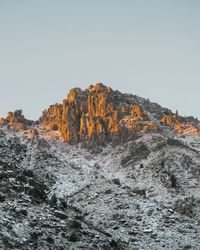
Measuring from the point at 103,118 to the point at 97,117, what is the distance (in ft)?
5.39

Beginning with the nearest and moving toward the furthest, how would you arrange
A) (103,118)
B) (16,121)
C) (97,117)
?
(103,118) → (97,117) → (16,121)

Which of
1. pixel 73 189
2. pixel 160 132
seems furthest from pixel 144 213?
pixel 160 132

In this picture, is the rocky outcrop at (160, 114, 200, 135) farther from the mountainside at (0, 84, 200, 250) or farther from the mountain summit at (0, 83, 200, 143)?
the mountainside at (0, 84, 200, 250)

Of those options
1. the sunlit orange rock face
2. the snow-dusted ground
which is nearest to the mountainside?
the snow-dusted ground

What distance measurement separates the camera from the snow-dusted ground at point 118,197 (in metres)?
31.1

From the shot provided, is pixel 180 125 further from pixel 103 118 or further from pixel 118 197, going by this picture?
pixel 118 197

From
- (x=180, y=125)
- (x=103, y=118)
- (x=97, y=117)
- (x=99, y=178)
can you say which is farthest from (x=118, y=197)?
(x=180, y=125)

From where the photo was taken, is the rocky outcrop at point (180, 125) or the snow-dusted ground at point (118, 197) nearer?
the snow-dusted ground at point (118, 197)

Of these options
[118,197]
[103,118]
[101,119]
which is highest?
[103,118]

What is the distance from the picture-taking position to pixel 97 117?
10406cm

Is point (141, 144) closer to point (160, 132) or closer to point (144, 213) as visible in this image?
point (160, 132)

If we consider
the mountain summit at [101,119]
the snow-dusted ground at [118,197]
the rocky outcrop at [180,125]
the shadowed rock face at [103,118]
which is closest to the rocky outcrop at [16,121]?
the mountain summit at [101,119]

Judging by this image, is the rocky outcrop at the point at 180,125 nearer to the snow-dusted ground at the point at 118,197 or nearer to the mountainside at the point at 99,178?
the mountainside at the point at 99,178

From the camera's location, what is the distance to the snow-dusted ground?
31094mm
